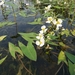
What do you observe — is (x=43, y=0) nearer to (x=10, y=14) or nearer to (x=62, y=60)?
(x=10, y=14)

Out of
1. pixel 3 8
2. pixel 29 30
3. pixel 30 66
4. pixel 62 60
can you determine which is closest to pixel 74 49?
pixel 62 60

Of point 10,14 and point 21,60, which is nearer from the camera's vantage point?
point 21,60

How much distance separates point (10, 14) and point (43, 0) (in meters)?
1.14

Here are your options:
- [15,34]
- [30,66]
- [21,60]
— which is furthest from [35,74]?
[15,34]

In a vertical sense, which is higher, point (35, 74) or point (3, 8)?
point (3, 8)

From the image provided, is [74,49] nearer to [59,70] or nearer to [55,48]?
[55,48]

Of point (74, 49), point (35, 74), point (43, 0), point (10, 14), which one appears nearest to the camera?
point (35, 74)

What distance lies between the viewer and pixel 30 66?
184 cm

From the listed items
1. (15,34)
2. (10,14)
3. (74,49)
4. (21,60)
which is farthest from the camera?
(10,14)

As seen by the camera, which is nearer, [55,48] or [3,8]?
[55,48]

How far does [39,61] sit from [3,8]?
1.78m

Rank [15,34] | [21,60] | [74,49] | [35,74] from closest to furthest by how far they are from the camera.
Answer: [35,74]
[21,60]
[74,49]
[15,34]

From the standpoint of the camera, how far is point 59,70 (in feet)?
5.84

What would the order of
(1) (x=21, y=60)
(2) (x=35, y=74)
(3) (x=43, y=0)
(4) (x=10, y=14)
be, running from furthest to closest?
(3) (x=43, y=0) < (4) (x=10, y=14) < (1) (x=21, y=60) < (2) (x=35, y=74)
